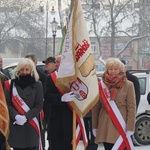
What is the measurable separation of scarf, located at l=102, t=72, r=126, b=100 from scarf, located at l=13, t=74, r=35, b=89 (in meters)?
0.99

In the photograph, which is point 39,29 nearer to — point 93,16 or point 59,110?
point 93,16

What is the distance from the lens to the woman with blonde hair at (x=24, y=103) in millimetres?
7051

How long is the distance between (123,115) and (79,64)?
0.87m

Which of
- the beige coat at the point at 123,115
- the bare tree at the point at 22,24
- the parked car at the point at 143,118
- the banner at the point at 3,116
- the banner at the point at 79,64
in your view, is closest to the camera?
the banner at the point at 3,116

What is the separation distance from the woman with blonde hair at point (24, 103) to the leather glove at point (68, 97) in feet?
1.08

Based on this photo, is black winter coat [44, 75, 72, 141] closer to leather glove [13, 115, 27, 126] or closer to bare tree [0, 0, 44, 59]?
leather glove [13, 115, 27, 126]

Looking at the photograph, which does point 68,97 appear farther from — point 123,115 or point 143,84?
point 143,84

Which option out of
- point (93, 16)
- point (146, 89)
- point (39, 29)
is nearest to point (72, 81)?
point (146, 89)

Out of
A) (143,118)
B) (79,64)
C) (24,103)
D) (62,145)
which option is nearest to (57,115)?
(62,145)

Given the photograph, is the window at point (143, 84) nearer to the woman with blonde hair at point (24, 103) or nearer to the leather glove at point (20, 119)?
the woman with blonde hair at point (24, 103)

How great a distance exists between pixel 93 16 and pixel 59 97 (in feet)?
129

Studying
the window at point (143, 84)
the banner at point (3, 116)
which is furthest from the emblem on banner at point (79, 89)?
the window at point (143, 84)

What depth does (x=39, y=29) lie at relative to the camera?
5853cm

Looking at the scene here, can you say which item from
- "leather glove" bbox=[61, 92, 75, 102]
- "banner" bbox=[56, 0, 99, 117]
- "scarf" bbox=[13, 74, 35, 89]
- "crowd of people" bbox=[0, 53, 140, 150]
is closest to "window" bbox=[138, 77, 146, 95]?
"crowd of people" bbox=[0, 53, 140, 150]
